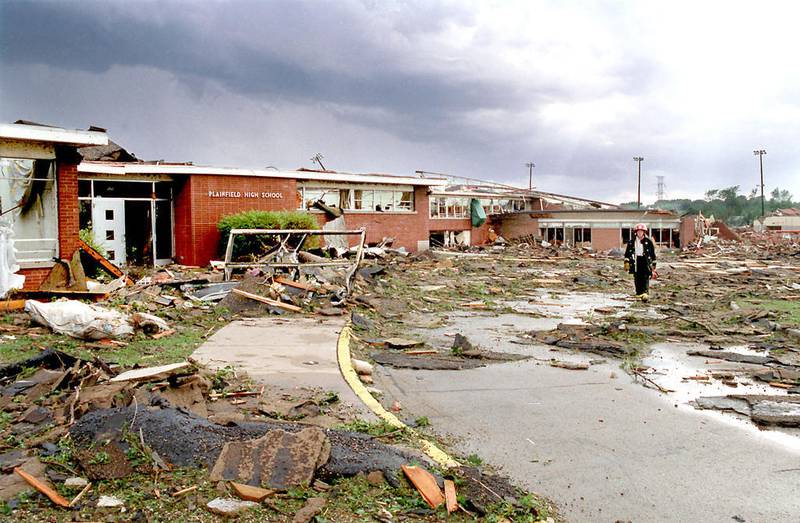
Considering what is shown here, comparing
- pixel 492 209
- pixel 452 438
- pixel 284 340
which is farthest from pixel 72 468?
pixel 492 209

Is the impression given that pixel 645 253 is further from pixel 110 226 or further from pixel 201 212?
pixel 110 226

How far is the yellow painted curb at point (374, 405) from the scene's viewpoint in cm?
472

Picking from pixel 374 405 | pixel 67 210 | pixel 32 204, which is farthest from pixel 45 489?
pixel 32 204

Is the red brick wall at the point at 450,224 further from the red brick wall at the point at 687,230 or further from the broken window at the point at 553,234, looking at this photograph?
the red brick wall at the point at 687,230

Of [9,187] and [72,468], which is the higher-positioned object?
[9,187]

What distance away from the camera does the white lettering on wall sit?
85.9 ft

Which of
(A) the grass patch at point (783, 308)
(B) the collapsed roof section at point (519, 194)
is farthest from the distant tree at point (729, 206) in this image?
(A) the grass patch at point (783, 308)

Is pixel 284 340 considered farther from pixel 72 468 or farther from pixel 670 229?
A: pixel 670 229

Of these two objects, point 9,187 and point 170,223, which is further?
point 170,223

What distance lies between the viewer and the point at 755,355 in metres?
→ 9.62

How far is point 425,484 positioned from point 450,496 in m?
0.18

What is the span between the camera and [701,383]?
7.88m

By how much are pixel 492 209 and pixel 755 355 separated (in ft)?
141

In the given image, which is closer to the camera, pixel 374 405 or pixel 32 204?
pixel 374 405
